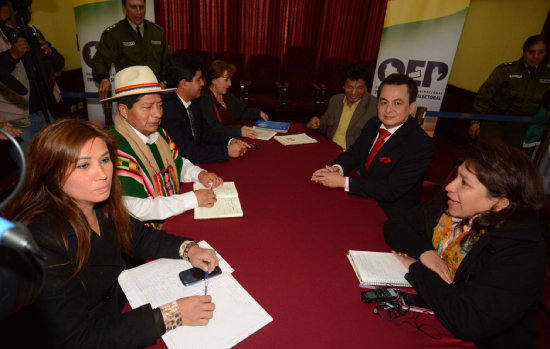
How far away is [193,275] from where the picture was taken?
1.25 metres

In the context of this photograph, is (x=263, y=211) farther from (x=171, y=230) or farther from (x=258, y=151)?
(x=258, y=151)

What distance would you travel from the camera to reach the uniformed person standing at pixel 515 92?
3.60m

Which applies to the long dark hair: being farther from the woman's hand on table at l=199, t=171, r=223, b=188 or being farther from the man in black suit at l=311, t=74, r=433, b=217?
the woman's hand on table at l=199, t=171, r=223, b=188

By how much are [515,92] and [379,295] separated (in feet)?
12.8

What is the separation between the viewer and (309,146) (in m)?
2.79

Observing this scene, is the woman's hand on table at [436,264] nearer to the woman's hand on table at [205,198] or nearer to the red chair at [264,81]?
the woman's hand on table at [205,198]

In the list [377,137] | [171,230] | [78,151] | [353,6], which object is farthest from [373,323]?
[353,6]

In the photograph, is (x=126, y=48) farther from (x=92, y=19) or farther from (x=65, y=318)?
(x=65, y=318)

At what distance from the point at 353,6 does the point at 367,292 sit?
19.6 feet

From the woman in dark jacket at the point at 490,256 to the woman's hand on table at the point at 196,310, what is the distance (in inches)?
30.8

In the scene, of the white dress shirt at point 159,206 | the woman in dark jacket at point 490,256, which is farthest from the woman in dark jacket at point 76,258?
the woman in dark jacket at point 490,256

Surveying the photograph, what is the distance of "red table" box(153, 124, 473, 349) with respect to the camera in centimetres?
106

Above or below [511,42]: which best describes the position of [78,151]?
below

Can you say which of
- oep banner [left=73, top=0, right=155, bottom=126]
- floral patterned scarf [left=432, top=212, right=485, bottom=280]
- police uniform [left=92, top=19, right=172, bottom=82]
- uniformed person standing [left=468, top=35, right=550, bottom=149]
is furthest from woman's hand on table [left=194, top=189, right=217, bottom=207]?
uniformed person standing [left=468, top=35, right=550, bottom=149]
